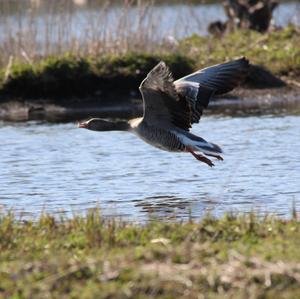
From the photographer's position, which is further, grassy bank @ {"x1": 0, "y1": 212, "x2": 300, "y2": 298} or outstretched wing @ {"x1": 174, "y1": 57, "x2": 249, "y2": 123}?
outstretched wing @ {"x1": 174, "y1": 57, "x2": 249, "y2": 123}

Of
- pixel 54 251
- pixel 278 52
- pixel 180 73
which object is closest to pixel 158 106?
pixel 54 251

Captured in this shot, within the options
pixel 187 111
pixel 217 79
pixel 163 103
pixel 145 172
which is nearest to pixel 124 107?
pixel 145 172

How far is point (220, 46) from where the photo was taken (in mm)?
19000

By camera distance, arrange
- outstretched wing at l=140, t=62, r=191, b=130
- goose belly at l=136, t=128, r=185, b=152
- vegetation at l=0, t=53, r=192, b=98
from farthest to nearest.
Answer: vegetation at l=0, t=53, r=192, b=98 < goose belly at l=136, t=128, r=185, b=152 < outstretched wing at l=140, t=62, r=191, b=130

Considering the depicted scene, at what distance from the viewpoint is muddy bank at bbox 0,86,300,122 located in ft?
52.6

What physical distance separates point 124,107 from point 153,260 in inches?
429

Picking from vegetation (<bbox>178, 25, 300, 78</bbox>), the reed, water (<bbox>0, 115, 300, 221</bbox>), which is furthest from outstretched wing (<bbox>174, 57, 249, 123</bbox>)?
vegetation (<bbox>178, 25, 300, 78</bbox>)

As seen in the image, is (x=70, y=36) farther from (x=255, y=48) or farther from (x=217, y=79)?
(x=217, y=79)

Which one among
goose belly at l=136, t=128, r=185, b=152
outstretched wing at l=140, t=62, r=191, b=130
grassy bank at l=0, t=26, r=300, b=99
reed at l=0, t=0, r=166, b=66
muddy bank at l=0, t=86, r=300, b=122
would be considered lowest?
muddy bank at l=0, t=86, r=300, b=122

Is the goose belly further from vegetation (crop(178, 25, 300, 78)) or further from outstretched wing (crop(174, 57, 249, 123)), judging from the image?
vegetation (crop(178, 25, 300, 78))

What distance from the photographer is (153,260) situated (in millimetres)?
5844

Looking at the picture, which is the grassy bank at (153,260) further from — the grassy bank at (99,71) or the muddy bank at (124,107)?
the grassy bank at (99,71)

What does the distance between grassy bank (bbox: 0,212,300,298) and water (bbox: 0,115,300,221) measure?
1.24m

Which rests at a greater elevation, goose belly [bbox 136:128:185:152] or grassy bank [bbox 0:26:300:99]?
goose belly [bbox 136:128:185:152]
